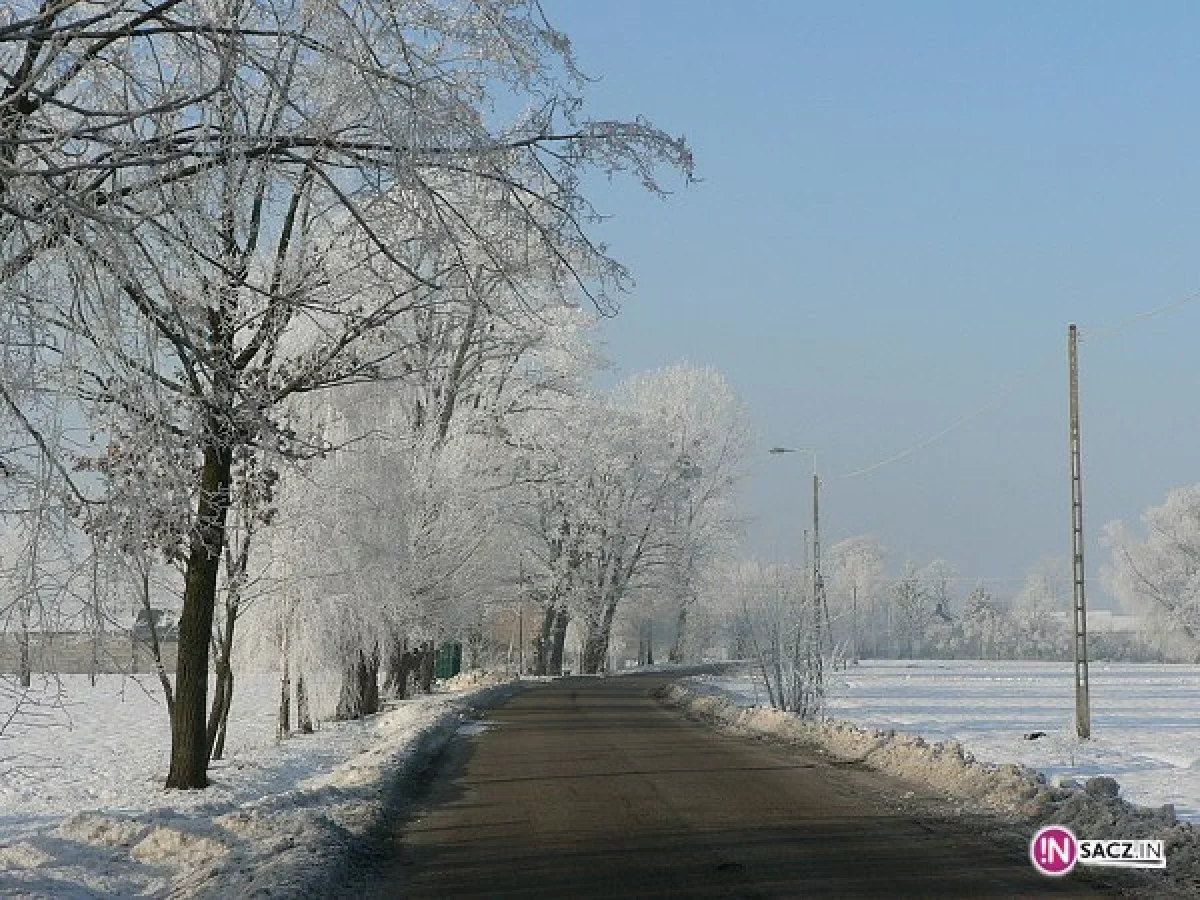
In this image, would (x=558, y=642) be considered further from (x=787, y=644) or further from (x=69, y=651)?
(x=69, y=651)

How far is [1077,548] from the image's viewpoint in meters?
26.9

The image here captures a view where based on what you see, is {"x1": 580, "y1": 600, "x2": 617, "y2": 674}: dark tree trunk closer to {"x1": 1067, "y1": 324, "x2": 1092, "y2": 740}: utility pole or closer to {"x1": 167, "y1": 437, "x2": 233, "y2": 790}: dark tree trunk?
{"x1": 1067, "y1": 324, "x2": 1092, "y2": 740}: utility pole

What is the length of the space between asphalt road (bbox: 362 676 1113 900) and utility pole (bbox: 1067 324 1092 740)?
736cm

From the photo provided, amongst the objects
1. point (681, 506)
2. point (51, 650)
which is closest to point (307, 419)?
point (51, 650)

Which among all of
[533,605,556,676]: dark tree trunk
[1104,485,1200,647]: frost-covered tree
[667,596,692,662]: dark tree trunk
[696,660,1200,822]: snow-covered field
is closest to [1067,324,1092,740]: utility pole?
[696,660,1200,822]: snow-covered field

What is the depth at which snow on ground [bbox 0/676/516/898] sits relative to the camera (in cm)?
1020

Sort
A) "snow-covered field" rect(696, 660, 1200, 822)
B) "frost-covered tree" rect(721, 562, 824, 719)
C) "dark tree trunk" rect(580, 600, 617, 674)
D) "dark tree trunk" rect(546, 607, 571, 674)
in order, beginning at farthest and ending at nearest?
"dark tree trunk" rect(546, 607, 571, 674) < "dark tree trunk" rect(580, 600, 617, 674) < "frost-covered tree" rect(721, 562, 824, 719) < "snow-covered field" rect(696, 660, 1200, 822)

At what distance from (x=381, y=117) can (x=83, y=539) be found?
8.47 feet

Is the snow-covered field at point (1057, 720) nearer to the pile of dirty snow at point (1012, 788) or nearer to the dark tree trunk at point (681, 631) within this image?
the pile of dirty snow at point (1012, 788)

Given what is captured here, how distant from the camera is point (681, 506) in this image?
7481 centimetres

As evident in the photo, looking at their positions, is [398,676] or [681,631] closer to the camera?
[398,676]

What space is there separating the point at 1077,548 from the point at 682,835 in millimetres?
16618

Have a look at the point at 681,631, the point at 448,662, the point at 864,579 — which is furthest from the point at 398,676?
the point at 864,579

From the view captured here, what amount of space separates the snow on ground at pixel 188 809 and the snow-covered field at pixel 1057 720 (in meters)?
8.19
